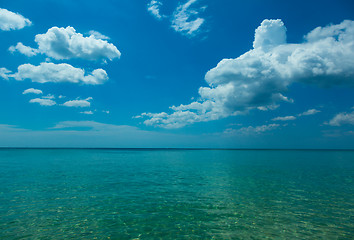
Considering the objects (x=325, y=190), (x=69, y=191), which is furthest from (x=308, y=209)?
(x=69, y=191)

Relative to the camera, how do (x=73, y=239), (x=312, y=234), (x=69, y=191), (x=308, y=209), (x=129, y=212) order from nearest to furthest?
(x=73, y=239) < (x=312, y=234) < (x=129, y=212) < (x=308, y=209) < (x=69, y=191)

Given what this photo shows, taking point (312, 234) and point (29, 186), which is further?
point (29, 186)

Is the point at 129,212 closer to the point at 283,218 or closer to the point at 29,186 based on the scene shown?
the point at 283,218

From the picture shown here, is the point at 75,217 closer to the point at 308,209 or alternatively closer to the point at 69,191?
the point at 69,191

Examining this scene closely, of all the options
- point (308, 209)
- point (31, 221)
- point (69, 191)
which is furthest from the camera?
point (69, 191)

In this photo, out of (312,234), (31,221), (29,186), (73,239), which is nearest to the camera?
(73,239)

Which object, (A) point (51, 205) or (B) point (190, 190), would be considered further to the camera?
(B) point (190, 190)

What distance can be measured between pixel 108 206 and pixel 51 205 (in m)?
5.26

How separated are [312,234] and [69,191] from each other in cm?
2378

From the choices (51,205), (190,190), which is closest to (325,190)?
(190,190)

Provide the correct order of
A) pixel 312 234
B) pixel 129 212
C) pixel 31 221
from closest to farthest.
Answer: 1. pixel 312 234
2. pixel 31 221
3. pixel 129 212

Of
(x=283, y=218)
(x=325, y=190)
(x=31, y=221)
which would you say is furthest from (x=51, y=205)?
(x=325, y=190)

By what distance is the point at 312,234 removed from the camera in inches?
476

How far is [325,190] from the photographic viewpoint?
77.9ft
